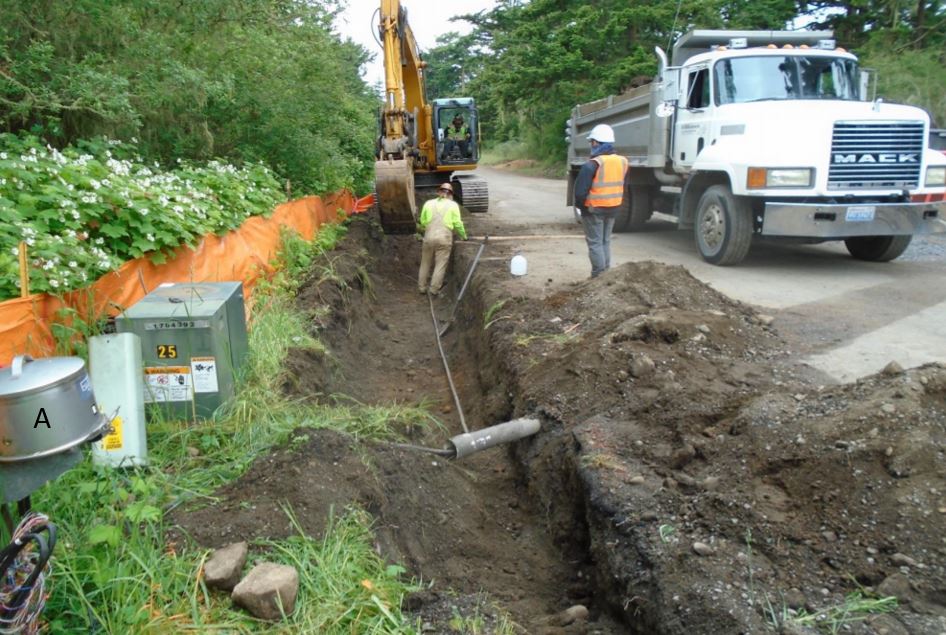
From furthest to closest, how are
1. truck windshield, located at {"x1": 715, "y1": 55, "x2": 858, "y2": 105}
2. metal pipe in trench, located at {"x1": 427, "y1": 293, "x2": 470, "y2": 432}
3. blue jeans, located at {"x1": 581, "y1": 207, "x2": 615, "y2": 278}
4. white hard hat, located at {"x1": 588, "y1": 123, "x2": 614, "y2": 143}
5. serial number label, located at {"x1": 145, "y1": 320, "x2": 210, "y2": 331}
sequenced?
truck windshield, located at {"x1": 715, "y1": 55, "x2": 858, "y2": 105} < blue jeans, located at {"x1": 581, "y1": 207, "x2": 615, "y2": 278} < white hard hat, located at {"x1": 588, "y1": 123, "x2": 614, "y2": 143} < metal pipe in trench, located at {"x1": 427, "y1": 293, "x2": 470, "y2": 432} < serial number label, located at {"x1": 145, "y1": 320, "x2": 210, "y2": 331}

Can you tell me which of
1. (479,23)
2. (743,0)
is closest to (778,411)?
(743,0)

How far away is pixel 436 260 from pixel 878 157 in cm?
596

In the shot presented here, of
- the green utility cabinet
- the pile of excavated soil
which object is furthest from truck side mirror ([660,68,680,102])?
the green utility cabinet

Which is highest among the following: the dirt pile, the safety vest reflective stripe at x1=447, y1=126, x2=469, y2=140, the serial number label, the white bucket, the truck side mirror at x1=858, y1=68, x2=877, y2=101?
the truck side mirror at x1=858, y1=68, x2=877, y2=101

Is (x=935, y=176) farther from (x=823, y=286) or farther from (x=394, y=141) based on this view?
(x=394, y=141)

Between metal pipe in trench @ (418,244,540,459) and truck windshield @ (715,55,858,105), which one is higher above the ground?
truck windshield @ (715,55,858,105)

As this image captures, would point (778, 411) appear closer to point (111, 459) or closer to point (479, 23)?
point (111, 459)

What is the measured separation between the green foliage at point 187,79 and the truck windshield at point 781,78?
236 inches

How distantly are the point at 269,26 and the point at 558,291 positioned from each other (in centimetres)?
648

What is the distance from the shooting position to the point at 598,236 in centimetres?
862

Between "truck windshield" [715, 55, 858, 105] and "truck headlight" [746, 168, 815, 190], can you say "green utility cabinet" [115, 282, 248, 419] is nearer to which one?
Result: "truck headlight" [746, 168, 815, 190]

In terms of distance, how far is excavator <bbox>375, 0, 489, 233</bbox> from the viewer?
1093 cm

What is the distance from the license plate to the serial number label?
25.0 ft

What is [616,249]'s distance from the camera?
1188 cm
